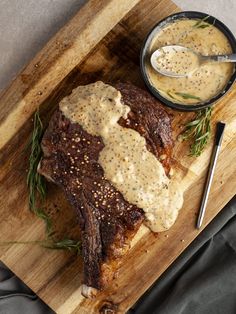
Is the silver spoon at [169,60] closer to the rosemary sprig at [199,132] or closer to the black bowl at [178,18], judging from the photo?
the black bowl at [178,18]

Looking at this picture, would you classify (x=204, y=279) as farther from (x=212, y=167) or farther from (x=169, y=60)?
(x=169, y=60)

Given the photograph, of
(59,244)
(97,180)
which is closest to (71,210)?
(59,244)

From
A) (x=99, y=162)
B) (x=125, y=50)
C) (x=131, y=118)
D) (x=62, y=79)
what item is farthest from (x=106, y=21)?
(x=99, y=162)

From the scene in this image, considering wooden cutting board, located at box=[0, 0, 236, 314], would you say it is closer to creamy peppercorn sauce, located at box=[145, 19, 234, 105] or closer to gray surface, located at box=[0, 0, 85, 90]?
creamy peppercorn sauce, located at box=[145, 19, 234, 105]

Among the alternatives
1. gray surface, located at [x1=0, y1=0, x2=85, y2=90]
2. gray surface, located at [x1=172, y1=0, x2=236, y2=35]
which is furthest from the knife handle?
gray surface, located at [x1=0, y1=0, x2=85, y2=90]

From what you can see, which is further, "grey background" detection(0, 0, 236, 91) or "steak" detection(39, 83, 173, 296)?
"grey background" detection(0, 0, 236, 91)

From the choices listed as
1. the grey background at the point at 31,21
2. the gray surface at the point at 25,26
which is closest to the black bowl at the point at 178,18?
the grey background at the point at 31,21
